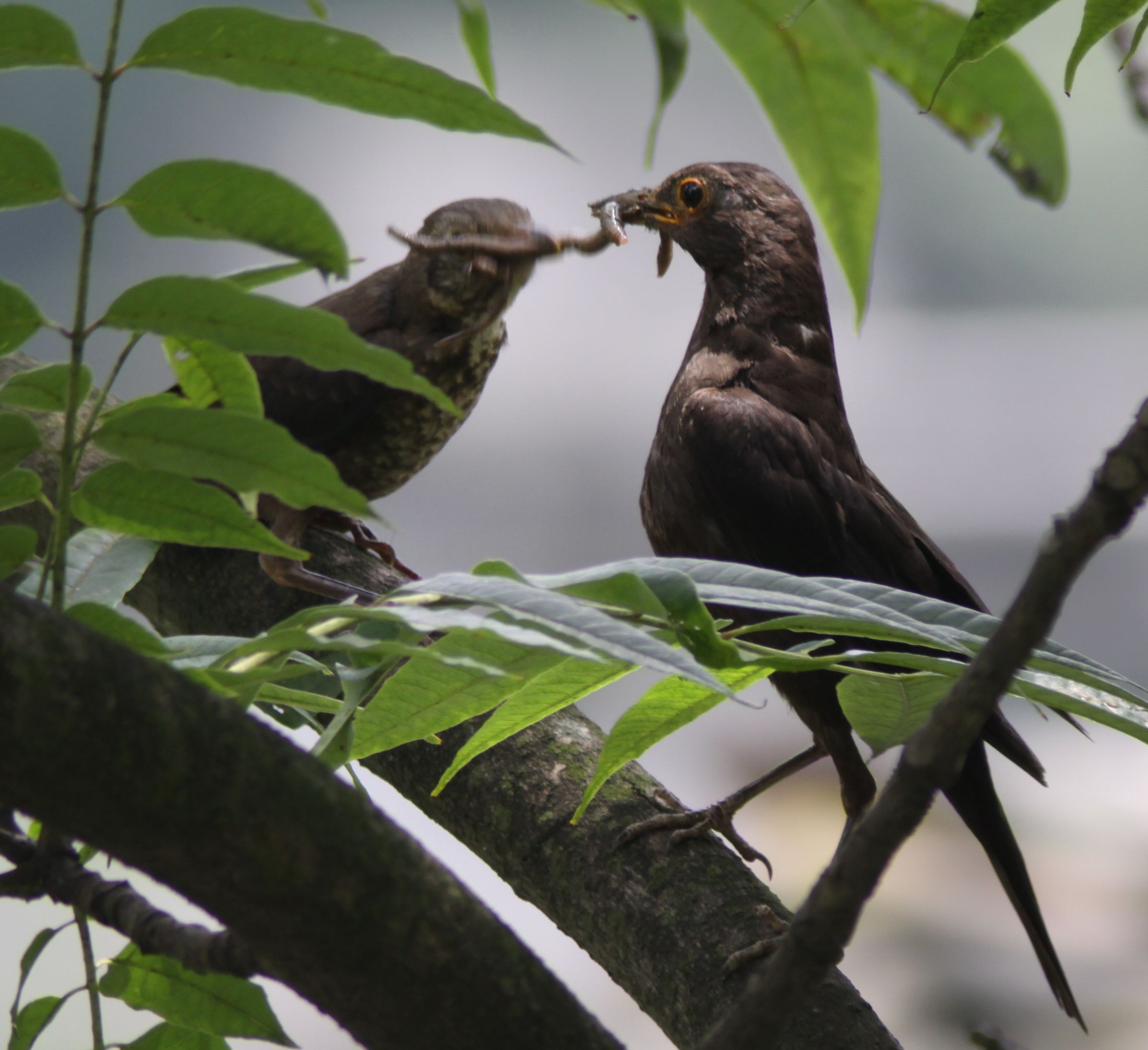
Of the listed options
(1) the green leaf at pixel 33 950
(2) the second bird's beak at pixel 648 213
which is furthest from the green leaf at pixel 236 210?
(2) the second bird's beak at pixel 648 213

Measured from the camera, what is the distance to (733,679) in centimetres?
66

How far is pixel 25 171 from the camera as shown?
494 millimetres

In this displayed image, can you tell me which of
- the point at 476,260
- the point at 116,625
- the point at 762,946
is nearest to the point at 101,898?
the point at 116,625

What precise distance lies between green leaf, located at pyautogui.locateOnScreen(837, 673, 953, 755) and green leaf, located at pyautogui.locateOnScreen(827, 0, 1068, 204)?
0.27 meters

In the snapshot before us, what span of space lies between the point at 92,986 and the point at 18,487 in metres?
0.28

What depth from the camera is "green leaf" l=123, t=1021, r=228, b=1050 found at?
0.71 m

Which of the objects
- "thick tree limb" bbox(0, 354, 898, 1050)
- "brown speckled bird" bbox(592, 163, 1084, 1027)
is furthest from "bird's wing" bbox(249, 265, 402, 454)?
"thick tree limb" bbox(0, 354, 898, 1050)

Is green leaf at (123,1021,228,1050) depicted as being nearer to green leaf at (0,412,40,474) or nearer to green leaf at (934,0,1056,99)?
green leaf at (0,412,40,474)

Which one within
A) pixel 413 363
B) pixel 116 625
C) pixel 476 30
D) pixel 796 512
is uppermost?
pixel 413 363

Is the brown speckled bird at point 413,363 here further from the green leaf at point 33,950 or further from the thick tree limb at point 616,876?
the green leaf at point 33,950

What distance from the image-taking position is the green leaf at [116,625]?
0.52 m

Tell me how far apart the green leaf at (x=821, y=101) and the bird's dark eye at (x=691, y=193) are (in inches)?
54.7

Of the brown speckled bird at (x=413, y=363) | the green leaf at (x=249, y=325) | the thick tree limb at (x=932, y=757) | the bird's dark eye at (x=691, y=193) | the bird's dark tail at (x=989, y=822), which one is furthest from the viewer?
the bird's dark eye at (x=691, y=193)

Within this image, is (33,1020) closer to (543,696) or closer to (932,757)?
(543,696)
